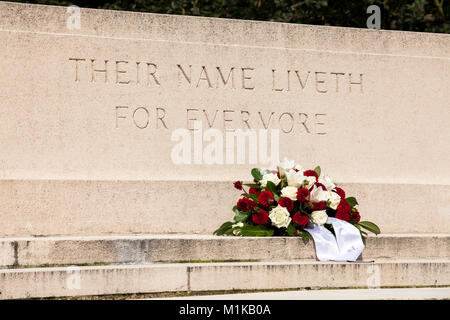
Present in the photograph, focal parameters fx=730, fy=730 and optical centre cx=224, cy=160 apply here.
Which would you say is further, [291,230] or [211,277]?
[291,230]

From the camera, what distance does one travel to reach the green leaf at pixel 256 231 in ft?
21.3

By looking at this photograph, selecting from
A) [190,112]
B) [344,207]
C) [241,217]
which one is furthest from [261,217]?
[190,112]

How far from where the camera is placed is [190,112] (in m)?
7.92

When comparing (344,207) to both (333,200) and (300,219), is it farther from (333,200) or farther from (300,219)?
(300,219)

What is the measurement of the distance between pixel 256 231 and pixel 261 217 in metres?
0.14

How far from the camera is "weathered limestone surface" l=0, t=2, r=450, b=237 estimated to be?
288 inches

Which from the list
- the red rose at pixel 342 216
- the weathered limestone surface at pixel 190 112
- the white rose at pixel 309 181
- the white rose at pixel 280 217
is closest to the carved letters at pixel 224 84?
the weathered limestone surface at pixel 190 112

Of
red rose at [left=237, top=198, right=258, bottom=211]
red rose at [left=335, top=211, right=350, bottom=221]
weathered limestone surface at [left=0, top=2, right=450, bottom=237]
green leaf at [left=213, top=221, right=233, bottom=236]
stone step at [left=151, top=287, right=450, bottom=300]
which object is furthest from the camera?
weathered limestone surface at [left=0, top=2, right=450, bottom=237]

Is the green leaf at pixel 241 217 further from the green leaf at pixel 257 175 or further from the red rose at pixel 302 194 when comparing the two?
the red rose at pixel 302 194

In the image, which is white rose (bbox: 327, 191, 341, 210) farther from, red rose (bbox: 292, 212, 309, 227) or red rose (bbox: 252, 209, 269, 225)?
red rose (bbox: 252, 209, 269, 225)

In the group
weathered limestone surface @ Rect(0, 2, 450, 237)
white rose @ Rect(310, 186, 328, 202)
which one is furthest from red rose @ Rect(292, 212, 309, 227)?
weathered limestone surface @ Rect(0, 2, 450, 237)

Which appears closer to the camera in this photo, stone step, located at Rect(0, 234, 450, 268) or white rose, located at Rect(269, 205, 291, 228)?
stone step, located at Rect(0, 234, 450, 268)

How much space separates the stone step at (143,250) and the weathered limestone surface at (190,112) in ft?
3.16

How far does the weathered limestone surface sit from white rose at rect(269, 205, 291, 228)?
1.31 meters
